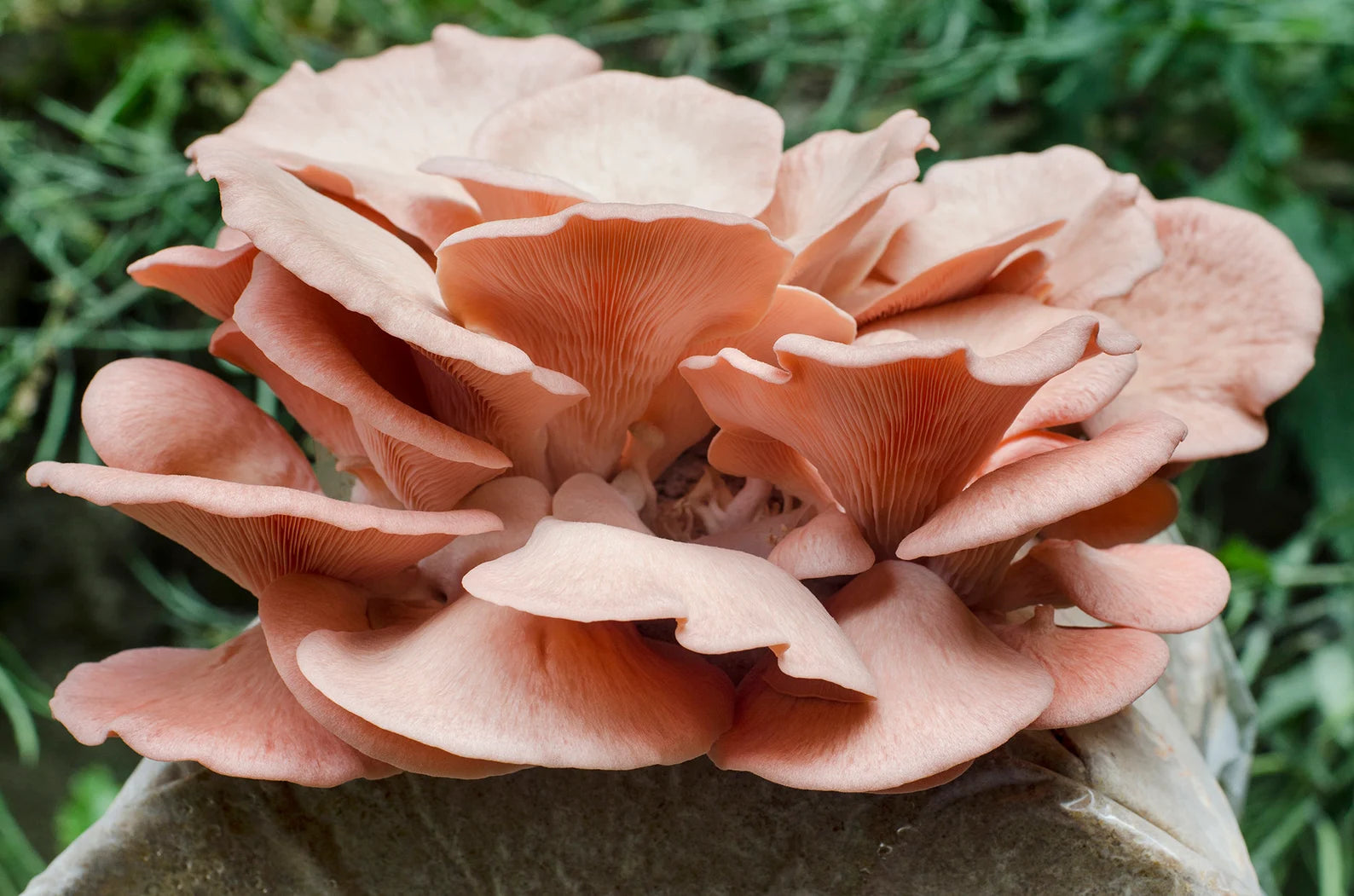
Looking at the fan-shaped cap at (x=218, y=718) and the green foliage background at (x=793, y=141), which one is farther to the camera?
the green foliage background at (x=793, y=141)

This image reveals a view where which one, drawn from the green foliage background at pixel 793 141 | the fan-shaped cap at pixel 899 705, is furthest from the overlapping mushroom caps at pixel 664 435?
the green foliage background at pixel 793 141

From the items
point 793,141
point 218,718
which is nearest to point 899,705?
point 218,718

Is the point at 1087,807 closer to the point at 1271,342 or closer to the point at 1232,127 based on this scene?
the point at 1271,342

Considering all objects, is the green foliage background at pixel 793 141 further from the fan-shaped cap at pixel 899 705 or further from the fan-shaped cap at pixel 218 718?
the fan-shaped cap at pixel 899 705

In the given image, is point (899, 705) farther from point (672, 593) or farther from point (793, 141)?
point (793, 141)

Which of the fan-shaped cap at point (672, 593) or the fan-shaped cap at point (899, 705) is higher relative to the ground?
the fan-shaped cap at point (672, 593)

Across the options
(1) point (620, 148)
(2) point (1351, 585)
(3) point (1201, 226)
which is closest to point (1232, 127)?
(2) point (1351, 585)
